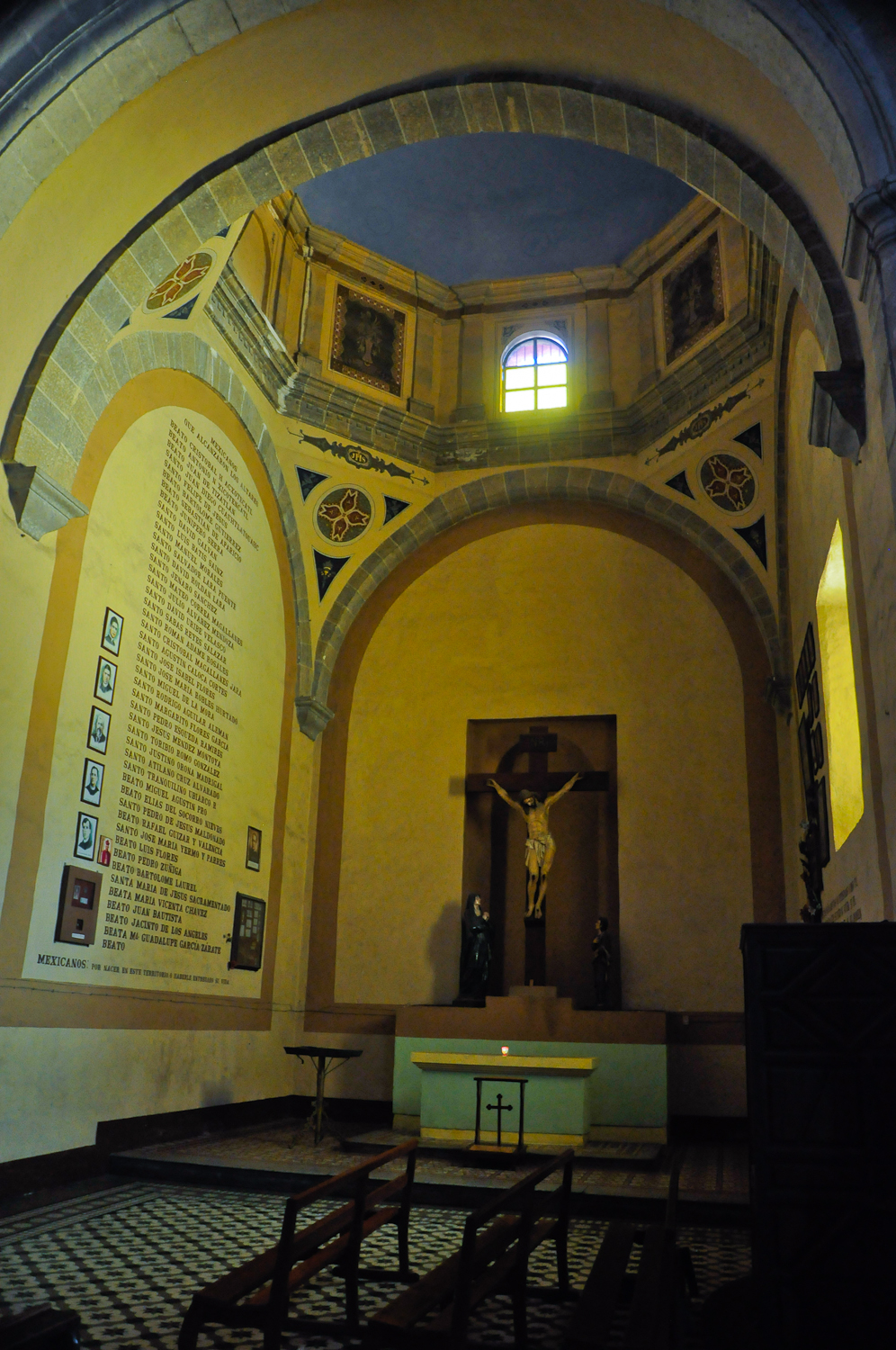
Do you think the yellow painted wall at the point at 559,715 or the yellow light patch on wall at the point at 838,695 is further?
the yellow painted wall at the point at 559,715

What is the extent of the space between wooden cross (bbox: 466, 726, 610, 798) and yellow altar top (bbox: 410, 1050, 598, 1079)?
126 inches

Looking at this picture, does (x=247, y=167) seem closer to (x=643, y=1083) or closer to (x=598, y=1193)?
(x=598, y=1193)

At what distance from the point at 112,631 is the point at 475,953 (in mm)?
5417

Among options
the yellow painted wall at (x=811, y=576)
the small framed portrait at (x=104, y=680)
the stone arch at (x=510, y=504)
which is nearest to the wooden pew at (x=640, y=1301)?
the yellow painted wall at (x=811, y=576)

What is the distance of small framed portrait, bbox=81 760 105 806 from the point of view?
7.87 meters

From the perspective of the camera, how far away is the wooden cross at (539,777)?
11969 mm

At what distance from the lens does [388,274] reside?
13508 millimetres

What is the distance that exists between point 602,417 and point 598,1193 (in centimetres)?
889

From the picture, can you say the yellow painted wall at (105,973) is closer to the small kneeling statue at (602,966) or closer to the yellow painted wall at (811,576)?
the small kneeling statue at (602,966)

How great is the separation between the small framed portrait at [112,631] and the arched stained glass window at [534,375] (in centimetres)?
686

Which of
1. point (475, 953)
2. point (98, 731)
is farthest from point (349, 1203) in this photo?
point (475, 953)

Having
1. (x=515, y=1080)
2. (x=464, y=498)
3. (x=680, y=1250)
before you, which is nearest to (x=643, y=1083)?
(x=515, y=1080)

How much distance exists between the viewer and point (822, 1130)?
354cm

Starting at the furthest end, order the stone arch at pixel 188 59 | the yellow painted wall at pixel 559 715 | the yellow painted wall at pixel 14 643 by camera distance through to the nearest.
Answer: the yellow painted wall at pixel 559 715
the yellow painted wall at pixel 14 643
the stone arch at pixel 188 59
